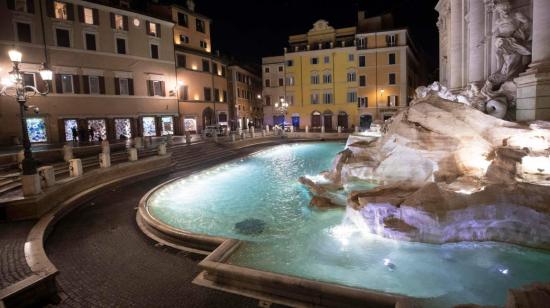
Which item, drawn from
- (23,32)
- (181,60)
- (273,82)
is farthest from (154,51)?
(273,82)

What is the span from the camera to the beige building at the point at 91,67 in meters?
23.6

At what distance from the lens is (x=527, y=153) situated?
26.7 feet

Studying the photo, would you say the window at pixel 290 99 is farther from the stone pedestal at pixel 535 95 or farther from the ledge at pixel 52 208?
the stone pedestal at pixel 535 95

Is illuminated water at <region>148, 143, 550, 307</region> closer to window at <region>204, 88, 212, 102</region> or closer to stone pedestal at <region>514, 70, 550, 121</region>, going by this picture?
stone pedestal at <region>514, 70, 550, 121</region>

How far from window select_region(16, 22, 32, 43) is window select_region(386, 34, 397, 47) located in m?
38.5

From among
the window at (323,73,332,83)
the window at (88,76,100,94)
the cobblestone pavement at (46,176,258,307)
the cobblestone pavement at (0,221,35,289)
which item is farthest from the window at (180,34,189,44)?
the cobblestone pavement at (0,221,35,289)

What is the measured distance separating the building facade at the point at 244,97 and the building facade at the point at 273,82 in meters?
3.92

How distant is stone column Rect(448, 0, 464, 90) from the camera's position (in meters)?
17.0

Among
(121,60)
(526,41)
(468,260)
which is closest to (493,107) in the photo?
(526,41)

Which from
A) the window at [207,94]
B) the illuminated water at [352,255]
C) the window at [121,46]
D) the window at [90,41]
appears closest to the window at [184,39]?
the window at [207,94]

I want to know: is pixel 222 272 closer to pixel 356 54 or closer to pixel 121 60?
pixel 121 60

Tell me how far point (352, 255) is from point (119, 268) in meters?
5.06

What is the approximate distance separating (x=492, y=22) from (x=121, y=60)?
94.7 feet

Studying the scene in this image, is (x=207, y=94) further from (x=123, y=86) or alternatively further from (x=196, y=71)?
(x=123, y=86)
